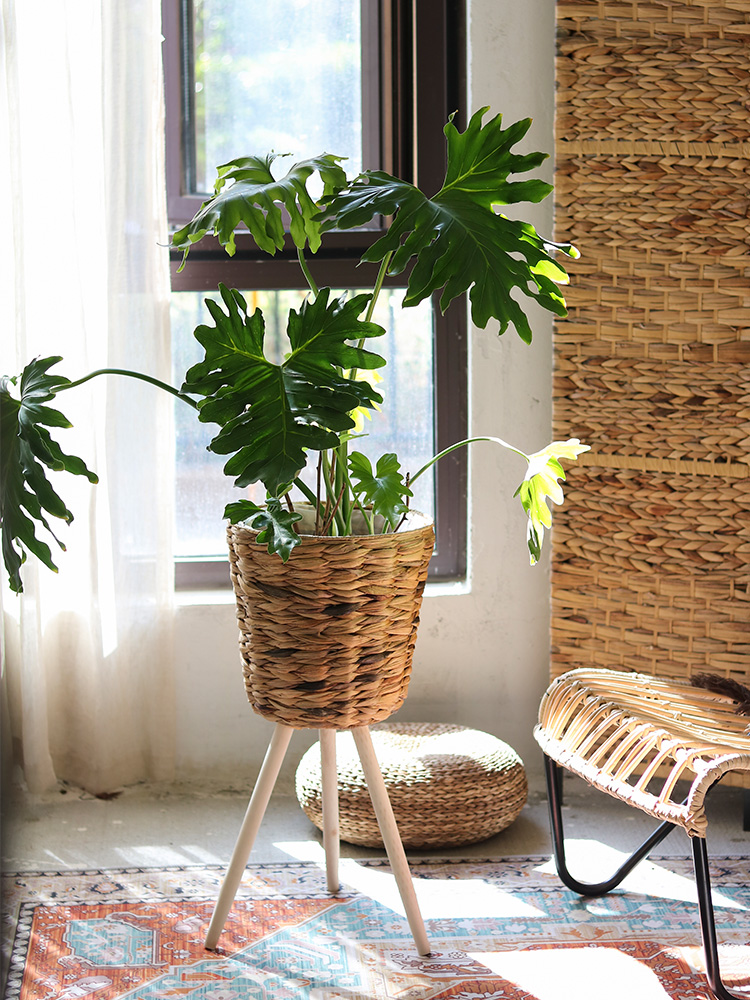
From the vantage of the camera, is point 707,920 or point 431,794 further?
point 431,794

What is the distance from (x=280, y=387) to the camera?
1.35 metres

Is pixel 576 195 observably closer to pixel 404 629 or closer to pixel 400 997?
pixel 404 629

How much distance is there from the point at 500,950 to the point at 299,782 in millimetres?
553

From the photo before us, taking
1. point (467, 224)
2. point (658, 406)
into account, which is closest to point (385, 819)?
point (467, 224)

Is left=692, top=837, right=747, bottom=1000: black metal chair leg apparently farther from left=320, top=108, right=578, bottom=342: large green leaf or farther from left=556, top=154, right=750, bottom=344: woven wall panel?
left=556, top=154, right=750, bottom=344: woven wall panel

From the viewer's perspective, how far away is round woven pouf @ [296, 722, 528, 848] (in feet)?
6.48

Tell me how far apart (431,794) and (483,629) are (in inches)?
18.9

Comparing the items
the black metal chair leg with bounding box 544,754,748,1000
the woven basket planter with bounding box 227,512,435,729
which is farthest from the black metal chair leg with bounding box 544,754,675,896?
the woven basket planter with bounding box 227,512,435,729

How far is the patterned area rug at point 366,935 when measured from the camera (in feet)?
5.16

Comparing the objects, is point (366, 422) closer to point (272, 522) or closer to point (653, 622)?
point (653, 622)

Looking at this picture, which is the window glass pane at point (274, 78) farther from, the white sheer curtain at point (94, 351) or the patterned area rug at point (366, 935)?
the patterned area rug at point (366, 935)

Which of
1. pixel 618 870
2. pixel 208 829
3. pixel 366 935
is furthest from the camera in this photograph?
pixel 208 829

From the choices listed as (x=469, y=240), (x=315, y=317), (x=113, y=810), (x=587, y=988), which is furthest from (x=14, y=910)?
(x=469, y=240)

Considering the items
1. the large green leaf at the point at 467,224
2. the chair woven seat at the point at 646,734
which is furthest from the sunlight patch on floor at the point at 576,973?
the large green leaf at the point at 467,224
